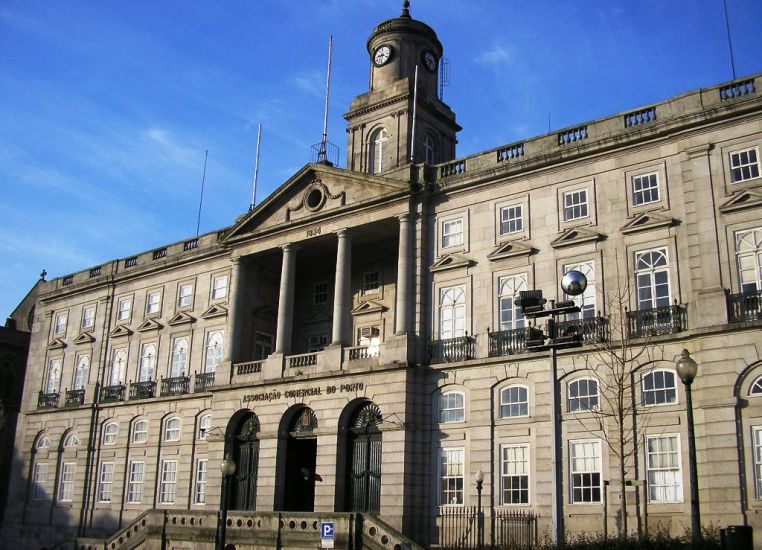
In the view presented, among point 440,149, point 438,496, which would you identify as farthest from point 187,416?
point 440,149

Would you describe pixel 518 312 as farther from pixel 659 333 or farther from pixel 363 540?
pixel 363 540

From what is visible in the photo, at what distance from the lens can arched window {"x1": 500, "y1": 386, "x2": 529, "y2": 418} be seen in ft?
105

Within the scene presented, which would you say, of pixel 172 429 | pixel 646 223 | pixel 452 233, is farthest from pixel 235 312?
pixel 646 223

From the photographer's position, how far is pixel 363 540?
29.9m

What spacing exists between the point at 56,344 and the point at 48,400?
142 inches

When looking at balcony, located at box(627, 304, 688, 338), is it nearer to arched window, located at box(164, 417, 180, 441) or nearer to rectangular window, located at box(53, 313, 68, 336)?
arched window, located at box(164, 417, 180, 441)

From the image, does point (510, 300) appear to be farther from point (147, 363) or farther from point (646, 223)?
point (147, 363)

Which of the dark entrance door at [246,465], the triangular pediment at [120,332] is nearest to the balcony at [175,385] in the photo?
the triangular pediment at [120,332]

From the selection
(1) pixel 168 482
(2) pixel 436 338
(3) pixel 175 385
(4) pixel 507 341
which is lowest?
(1) pixel 168 482

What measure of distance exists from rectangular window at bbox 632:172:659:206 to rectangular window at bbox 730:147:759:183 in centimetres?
280

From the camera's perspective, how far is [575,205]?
3297cm

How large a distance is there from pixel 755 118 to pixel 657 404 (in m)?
10.2

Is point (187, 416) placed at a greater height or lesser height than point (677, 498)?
greater

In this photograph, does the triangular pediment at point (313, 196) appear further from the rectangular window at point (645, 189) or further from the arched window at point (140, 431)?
the arched window at point (140, 431)
